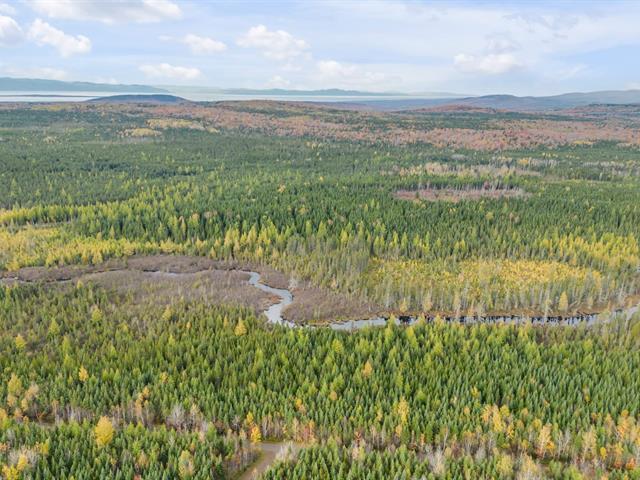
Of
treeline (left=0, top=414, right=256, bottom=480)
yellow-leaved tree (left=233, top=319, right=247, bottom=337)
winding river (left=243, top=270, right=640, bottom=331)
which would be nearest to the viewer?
treeline (left=0, top=414, right=256, bottom=480)

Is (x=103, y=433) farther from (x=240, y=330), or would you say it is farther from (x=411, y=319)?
(x=411, y=319)

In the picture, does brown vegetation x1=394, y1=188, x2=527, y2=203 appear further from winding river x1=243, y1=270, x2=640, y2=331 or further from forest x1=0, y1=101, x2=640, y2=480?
winding river x1=243, y1=270, x2=640, y2=331

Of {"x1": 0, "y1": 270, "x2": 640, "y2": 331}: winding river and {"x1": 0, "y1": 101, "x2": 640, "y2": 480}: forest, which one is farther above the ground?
{"x1": 0, "y1": 101, "x2": 640, "y2": 480}: forest

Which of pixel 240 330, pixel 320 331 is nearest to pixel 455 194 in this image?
pixel 320 331

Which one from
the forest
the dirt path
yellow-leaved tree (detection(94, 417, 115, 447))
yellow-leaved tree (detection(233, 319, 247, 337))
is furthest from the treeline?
yellow-leaved tree (detection(233, 319, 247, 337))

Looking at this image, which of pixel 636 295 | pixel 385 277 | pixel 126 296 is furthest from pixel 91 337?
pixel 636 295
